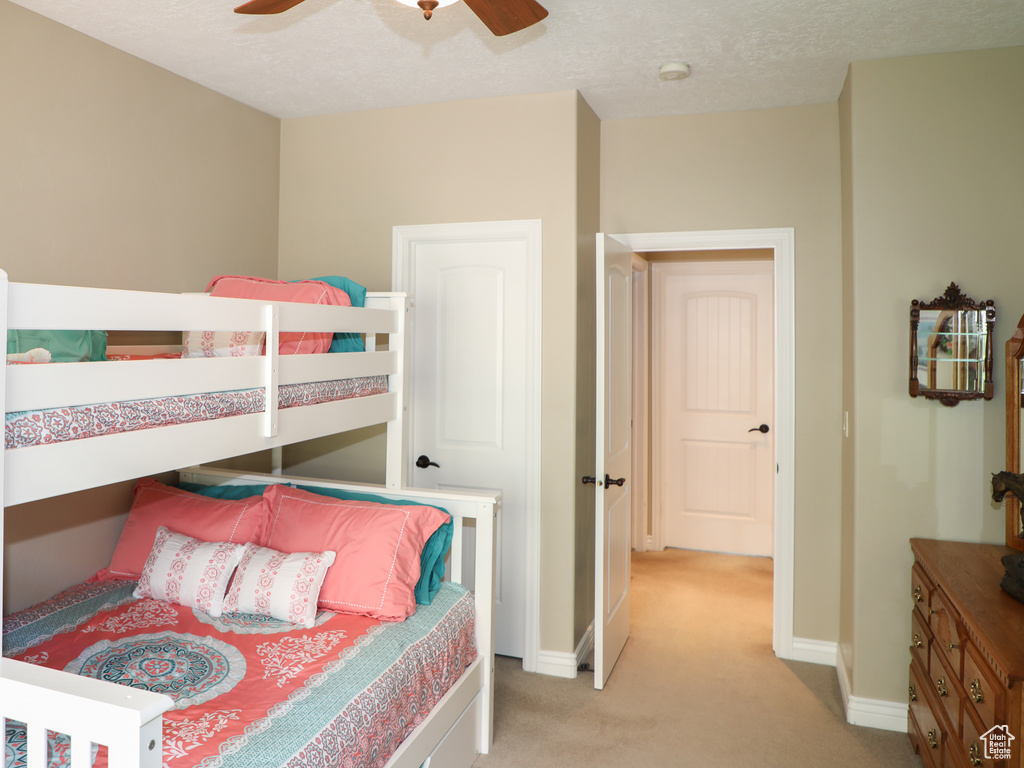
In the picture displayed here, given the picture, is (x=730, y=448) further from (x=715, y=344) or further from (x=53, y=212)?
(x=53, y=212)

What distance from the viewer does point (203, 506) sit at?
104 inches

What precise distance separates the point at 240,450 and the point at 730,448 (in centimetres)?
373

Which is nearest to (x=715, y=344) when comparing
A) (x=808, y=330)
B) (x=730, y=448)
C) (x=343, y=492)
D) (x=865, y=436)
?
(x=730, y=448)


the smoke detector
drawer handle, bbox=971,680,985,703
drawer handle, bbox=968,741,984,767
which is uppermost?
the smoke detector

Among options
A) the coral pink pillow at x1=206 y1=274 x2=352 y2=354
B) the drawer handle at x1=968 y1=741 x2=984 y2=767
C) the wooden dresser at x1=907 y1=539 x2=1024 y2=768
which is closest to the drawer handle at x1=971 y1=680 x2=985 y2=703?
the wooden dresser at x1=907 y1=539 x2=1024 y2=768

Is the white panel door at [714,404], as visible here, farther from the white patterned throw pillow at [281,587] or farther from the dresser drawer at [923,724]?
the white patterned throw pillow at [281,587]

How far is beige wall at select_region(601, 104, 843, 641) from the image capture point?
10.4ft

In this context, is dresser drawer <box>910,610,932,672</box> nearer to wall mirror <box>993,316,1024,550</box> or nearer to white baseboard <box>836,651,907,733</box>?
white baseboard <box>836,651,907,733</box>

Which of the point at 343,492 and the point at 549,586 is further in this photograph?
the point at 549,586

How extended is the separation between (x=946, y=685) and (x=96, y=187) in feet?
10.9

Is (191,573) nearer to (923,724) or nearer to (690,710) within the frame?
(690,710)

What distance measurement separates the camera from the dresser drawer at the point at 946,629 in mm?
2020

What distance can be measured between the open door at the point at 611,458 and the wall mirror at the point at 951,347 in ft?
3.76

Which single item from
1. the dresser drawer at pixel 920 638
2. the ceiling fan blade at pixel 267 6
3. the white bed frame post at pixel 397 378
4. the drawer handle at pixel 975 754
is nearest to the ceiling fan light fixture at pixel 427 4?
the ceiling fan blade at pixel 267 6
